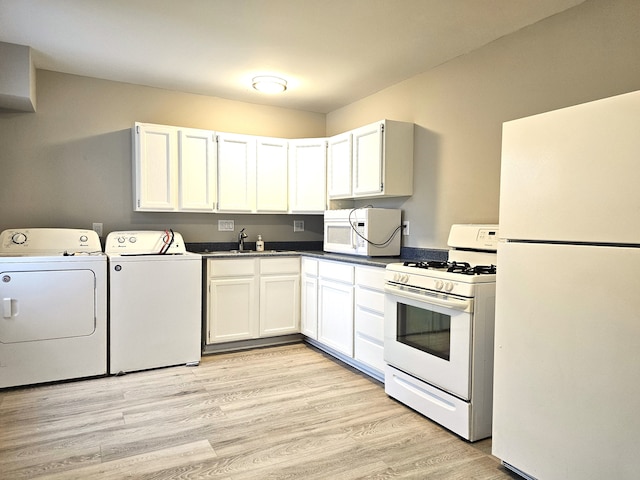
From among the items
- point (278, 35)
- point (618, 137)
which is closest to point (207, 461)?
point (618, 137)

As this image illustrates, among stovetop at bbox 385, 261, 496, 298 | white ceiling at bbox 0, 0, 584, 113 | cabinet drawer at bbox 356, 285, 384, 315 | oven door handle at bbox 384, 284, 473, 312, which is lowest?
cabinet drawer at bbox 356, 285, 384, 315

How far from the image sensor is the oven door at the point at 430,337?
89.4 inches

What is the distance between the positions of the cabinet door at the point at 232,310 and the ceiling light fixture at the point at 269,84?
1.72 meters

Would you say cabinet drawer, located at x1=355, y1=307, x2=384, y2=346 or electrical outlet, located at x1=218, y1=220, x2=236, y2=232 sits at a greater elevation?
electrical outlet, located at x1=218, y1=220, x2=236, y2=232

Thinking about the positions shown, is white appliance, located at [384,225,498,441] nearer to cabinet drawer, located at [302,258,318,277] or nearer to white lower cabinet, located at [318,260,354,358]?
white lower cabinet, located at [318,260,354,358]

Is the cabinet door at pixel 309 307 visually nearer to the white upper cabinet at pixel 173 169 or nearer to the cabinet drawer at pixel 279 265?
the cabinet drawer at pixel 279 265

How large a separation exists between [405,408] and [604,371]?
1.36 m

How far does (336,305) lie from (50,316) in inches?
84.1

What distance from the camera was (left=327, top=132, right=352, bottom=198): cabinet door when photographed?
3896mm

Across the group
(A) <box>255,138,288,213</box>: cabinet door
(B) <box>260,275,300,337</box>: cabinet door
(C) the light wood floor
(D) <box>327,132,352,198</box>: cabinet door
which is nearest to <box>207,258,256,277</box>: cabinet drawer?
(B) <box>260,275,300,337</box>: cabinet door

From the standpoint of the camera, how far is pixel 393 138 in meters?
3.51

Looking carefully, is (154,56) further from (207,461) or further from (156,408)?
(207,461)

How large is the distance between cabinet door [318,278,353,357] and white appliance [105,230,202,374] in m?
1.05

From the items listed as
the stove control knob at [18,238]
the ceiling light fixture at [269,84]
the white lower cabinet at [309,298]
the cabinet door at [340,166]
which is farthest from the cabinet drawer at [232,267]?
the ceiling light fixture at [269,84]
